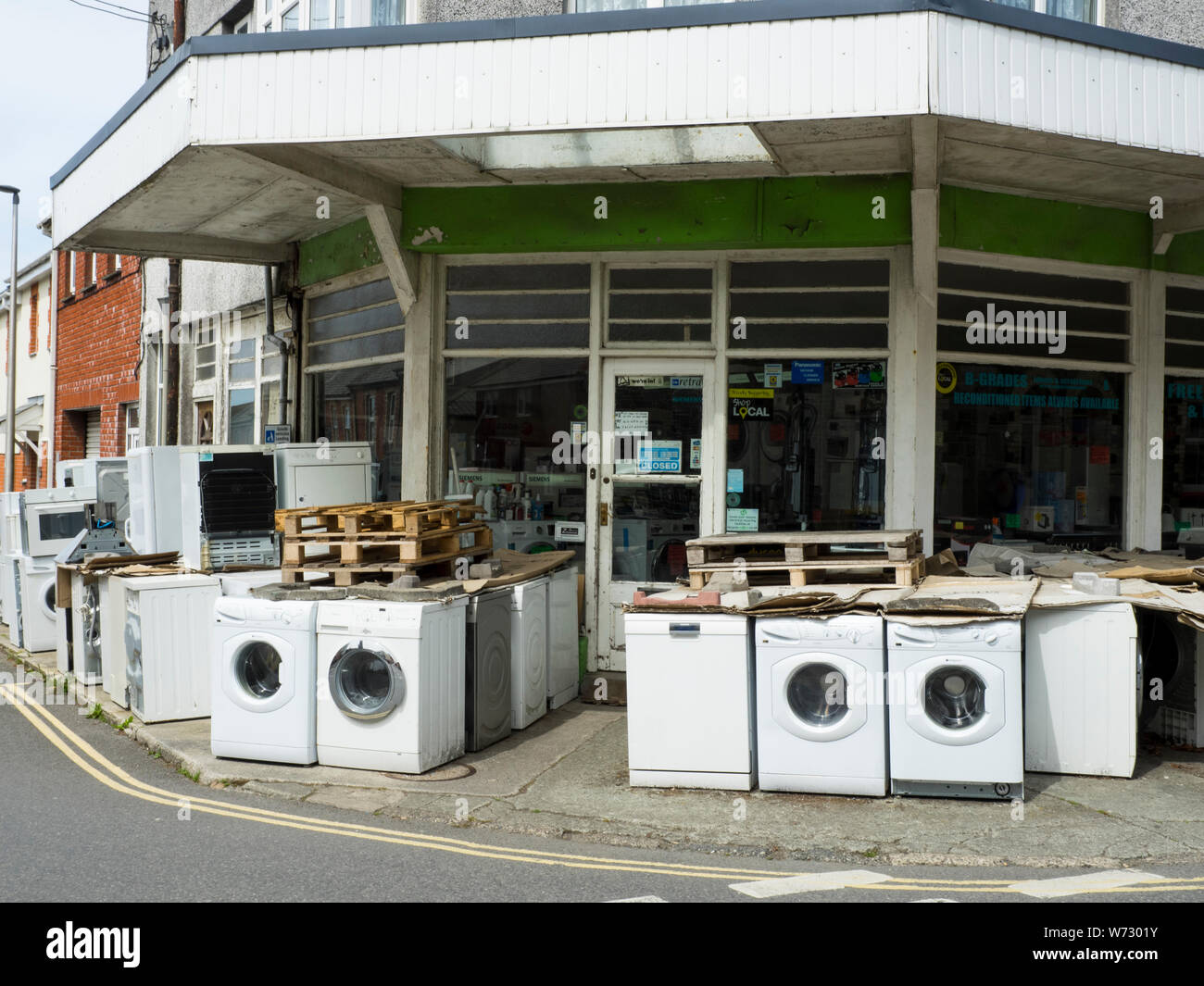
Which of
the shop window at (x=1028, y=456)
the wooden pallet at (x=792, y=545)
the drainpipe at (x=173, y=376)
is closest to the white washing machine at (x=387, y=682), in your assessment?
the wooden pallet at (x=792, y=545)

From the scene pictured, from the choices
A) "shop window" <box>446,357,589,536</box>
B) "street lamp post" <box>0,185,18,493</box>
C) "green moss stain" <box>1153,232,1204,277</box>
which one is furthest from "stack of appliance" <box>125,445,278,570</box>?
"street lamp post" <box>0,185,18,493</box>

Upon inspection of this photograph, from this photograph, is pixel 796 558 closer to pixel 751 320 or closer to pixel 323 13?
pixel 751 320

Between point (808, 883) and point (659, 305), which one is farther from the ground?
point (659, 305)

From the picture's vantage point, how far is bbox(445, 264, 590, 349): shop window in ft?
33.5

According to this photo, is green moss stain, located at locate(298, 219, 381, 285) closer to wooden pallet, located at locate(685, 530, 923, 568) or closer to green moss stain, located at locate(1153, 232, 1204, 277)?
wooden pallet, located at locate(685, 530, 923, 568)

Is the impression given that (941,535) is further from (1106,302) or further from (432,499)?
(432,499)

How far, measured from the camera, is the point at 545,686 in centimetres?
886

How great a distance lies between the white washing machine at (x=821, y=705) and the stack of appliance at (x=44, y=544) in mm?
8080

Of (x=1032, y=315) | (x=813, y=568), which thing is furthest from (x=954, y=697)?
(x=1032, y=315)

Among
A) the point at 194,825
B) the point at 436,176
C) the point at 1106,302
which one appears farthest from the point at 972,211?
the point at 194,825

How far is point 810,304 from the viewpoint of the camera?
967 cm

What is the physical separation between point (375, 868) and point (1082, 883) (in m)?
3.36

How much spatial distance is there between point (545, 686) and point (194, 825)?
10.7 ft

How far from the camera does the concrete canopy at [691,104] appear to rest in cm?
698
